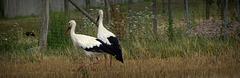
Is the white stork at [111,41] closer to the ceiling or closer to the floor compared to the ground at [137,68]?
closer to the ceiling

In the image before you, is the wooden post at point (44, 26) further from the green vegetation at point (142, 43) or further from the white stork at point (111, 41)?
the white stork at point (111, 41)

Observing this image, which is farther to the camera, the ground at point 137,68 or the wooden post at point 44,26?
the wooden post at point 44,26

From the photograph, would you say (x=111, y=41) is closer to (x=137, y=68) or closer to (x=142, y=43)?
(x=137, y=68)

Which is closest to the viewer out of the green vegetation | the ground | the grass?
the ground

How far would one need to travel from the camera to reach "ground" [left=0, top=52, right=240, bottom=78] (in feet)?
18.8

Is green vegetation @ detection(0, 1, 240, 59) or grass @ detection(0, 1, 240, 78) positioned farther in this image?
green vegetation @ detection(0, 1, 240, 59)

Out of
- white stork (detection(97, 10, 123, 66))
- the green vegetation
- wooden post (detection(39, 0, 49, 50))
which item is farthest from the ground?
wooden post (detection(39, 0, 49, 50))

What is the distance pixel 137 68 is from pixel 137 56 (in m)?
1.97

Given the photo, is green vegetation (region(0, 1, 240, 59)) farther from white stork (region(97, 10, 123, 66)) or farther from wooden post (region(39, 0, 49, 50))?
white stork (region(97, 10, 123, 66))

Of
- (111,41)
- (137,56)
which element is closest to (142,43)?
(137,56)

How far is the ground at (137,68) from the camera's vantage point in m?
5.73

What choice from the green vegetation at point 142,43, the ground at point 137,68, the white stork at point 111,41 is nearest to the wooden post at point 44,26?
the green vegetation at point 142,43

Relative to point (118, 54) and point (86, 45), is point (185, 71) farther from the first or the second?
point (86, 45)

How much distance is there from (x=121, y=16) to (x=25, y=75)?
454 cm
